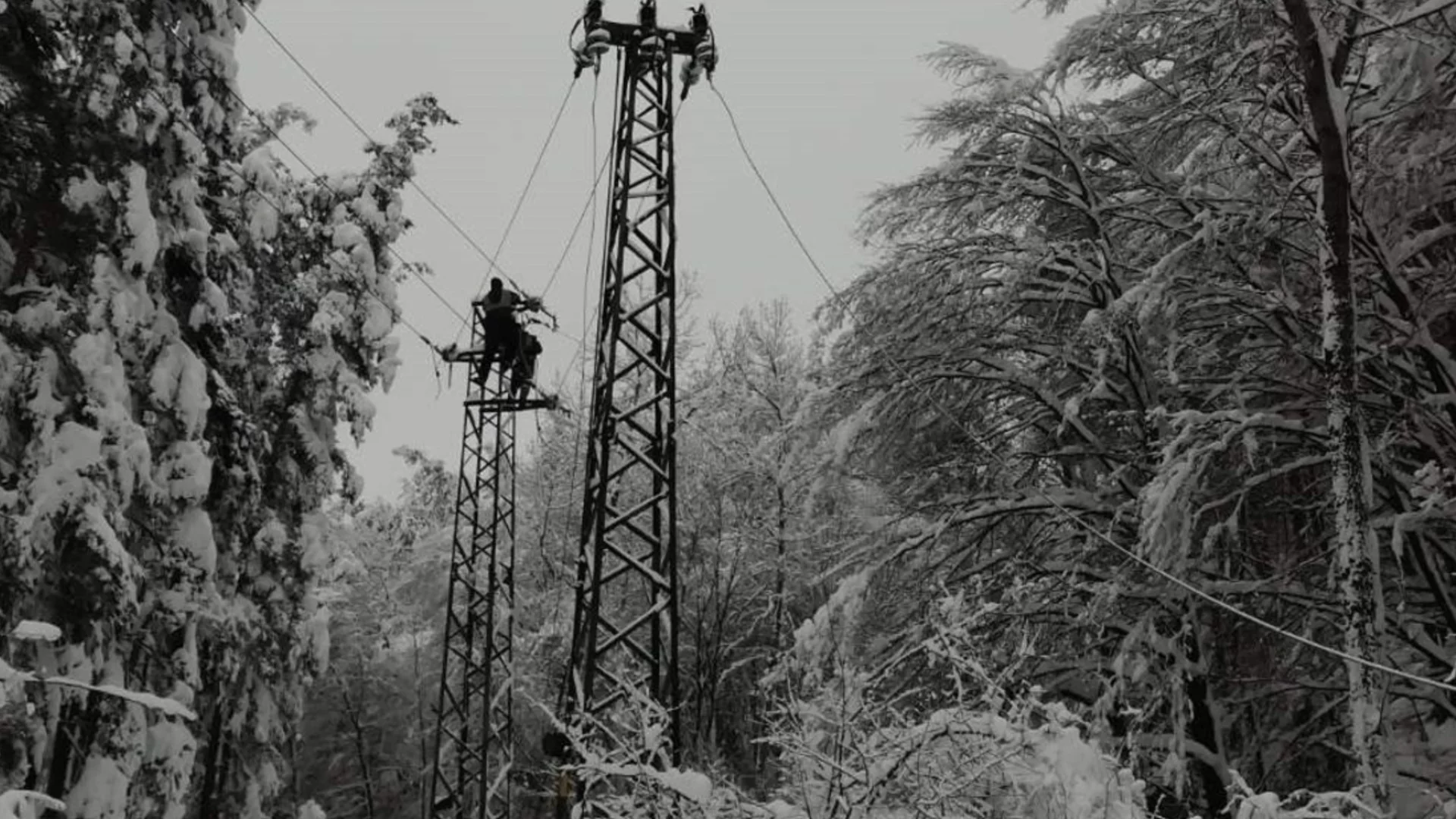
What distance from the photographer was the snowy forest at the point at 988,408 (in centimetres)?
706

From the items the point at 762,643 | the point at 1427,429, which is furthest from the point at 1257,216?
the point at 762,643

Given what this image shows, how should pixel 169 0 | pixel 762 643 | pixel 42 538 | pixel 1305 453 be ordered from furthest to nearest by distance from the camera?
pixel 762 643, pixel 169 0, pixel 1305 453, pixel 42 538

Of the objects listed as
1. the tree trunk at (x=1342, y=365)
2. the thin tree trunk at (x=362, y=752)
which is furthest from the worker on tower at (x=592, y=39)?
the thin tree trunk at (x=362, y=752)

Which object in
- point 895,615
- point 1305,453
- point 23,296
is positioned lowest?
point 895,615

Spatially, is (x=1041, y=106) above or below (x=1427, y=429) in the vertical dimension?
above

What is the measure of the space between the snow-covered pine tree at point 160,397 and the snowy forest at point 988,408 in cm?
4

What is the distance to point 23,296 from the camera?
8617 mm

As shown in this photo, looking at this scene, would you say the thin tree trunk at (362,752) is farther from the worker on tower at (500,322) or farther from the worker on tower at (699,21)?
the worker on tower at (699,21)

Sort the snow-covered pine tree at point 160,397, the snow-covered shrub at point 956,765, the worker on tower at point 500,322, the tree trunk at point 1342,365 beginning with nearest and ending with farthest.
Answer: the snow-covered shrub at point 956,765 < the tree trunk at point 1342,365 < the snow-covered pine tree at point 160,397 < the worker on tower at point 500,322

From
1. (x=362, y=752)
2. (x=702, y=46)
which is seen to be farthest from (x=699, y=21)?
(x=362, y=752)

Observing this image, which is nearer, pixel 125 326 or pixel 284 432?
pixel 125 326

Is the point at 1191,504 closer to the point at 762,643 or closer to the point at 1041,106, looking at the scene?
the point at 1041,106

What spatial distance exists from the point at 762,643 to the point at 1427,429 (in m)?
16.9

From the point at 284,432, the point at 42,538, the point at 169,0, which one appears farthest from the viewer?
the point at 284,432
